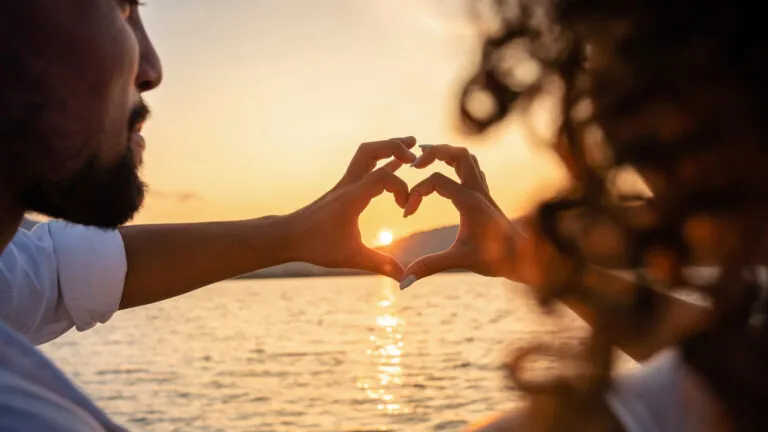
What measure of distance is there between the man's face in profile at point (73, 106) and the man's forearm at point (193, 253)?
0.19 m

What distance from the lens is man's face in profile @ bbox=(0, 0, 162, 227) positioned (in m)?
2.40

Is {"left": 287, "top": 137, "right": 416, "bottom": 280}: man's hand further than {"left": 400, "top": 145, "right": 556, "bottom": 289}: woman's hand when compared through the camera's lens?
Yes

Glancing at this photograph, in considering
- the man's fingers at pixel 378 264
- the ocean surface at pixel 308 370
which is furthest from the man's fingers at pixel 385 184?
the ocean surface at pixel 308 370

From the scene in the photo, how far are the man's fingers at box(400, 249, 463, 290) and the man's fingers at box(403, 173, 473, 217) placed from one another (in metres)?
0.19

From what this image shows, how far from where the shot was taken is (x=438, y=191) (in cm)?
278

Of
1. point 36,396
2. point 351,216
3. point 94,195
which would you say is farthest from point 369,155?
point 36,396

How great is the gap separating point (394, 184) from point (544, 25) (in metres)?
1.90

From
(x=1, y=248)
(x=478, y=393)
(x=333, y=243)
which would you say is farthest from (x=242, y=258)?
(x=478, y=393)

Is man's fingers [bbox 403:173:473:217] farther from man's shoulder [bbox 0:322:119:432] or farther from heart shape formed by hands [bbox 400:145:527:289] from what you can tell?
man's shoulder [bbox 0:322:119:432]

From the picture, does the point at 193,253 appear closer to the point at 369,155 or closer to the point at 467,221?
the point at 369,155

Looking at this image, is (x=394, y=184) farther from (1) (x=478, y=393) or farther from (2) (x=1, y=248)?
(1) (x=478, y=393)

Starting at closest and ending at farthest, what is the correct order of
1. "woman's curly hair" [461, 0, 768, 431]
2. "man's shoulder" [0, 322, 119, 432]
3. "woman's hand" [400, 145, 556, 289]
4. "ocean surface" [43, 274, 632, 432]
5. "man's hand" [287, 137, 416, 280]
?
1. "woman's curly hair" [461, 0, 768, 431]
2. "man's shoulder" [0, 322, 119, 432]
3. "woman's hand" [400, 145, 556, 289]
4. "man's hand" [287, 137, 416, 280]
5. "ocean surface" [43, 274, 632, 432]

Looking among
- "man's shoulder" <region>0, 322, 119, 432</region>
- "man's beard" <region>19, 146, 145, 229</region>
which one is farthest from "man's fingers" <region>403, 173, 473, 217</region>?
"man's shoulder" <region>0, 322, 119, 432</region>

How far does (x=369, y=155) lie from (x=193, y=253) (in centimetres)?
83
